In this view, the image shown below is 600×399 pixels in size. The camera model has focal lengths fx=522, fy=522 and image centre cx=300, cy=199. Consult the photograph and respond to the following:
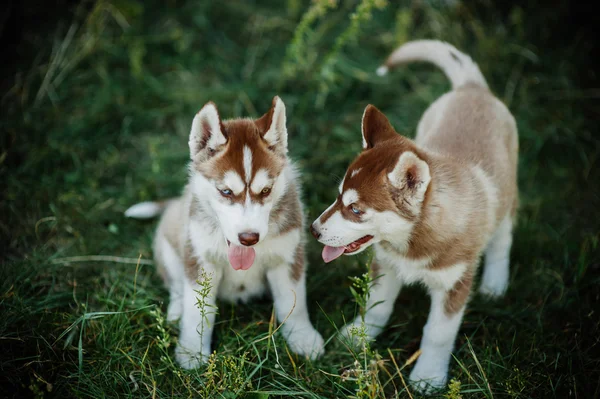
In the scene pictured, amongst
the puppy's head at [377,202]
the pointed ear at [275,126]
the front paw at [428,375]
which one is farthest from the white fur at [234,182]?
the front paw at [428,375]

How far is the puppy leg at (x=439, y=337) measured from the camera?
3742mm

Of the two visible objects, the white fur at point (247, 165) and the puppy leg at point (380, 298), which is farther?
the puppy leg at point (380, 298)

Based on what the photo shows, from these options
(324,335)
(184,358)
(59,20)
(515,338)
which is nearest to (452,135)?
(515,338)

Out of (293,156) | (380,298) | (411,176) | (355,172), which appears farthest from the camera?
(293,156)

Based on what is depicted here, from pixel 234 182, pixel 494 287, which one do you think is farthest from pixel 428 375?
pixel 234 182

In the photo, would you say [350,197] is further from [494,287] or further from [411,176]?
[494,287]

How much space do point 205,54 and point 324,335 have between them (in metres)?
4.43

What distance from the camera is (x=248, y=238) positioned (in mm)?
3279

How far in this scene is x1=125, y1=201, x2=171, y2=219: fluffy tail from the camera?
493 centimetres

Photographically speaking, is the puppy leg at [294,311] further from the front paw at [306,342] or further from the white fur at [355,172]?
the white fur at [355,172]

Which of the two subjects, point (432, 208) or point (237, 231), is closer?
point (237, 231)

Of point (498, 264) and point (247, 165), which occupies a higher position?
point (247, 165)

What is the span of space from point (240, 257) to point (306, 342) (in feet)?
3.11

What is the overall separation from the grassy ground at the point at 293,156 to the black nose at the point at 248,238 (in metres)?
0.78
